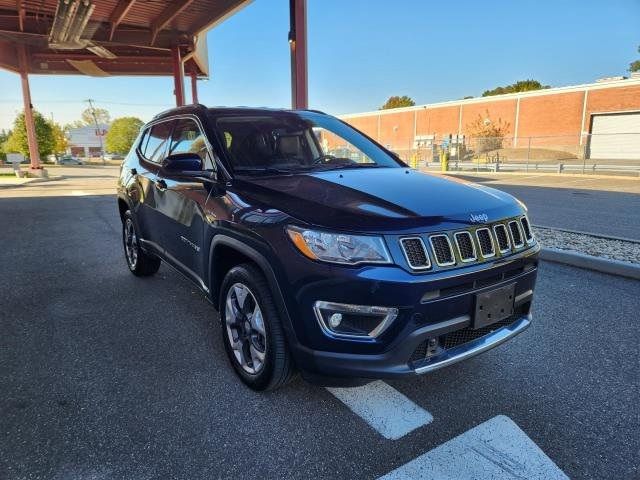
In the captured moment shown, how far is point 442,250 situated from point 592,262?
12.7 feet

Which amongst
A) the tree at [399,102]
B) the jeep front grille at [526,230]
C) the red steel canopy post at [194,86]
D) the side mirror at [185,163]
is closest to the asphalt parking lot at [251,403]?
the jeep front grille at [526,230]

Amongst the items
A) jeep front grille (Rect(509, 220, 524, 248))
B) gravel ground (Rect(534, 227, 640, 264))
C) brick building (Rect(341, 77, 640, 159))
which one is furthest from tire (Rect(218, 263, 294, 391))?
brick building (Rect(341, 77, 640, 159))

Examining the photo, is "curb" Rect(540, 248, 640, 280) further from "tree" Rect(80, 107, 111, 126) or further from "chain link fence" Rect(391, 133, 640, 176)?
"tree" Rect(80, 107, 111, 126)

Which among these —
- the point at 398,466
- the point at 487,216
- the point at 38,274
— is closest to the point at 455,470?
the point at 398,466

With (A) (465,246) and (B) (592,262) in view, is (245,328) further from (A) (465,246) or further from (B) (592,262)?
(B) (592,262)

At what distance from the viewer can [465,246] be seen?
2332 mm

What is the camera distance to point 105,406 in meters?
2.66

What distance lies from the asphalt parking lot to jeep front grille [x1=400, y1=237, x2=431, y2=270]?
94 cm

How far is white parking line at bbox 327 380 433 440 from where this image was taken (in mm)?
2455

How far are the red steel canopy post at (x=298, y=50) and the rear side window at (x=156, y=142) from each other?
20.1ft

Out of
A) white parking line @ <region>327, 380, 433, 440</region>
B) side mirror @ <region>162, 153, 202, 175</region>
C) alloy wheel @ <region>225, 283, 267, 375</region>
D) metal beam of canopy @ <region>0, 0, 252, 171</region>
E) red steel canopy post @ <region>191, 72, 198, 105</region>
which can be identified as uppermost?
metal beam of canopy @ <region>0, 0, 252, 171</region>

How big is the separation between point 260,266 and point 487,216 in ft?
4.27

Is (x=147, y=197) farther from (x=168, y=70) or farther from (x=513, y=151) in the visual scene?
(x=513, y=151)

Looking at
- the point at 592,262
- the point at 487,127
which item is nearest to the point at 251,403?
the point at 592,262
